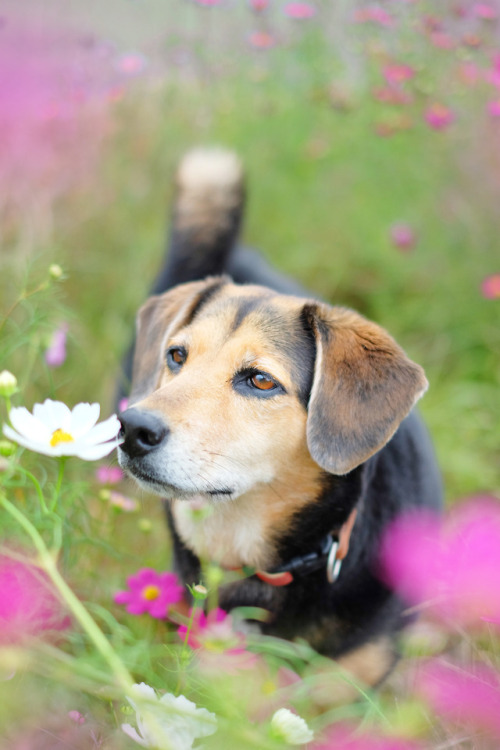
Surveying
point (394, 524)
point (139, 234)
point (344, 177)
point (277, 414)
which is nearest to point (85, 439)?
point (277, 414)

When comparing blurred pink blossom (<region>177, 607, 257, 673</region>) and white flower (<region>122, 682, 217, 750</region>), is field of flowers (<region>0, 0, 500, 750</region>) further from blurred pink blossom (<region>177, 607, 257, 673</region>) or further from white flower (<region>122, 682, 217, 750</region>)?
white flower (<region>122, 682, 217, 750</region>)

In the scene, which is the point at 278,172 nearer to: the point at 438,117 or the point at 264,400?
the point at 438,117

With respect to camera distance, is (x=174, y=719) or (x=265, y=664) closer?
(x=174, y=719)

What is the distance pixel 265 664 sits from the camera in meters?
2.12

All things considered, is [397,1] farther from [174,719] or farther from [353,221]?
[174,719]

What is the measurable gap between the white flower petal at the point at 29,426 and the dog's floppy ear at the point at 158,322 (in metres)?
1.29

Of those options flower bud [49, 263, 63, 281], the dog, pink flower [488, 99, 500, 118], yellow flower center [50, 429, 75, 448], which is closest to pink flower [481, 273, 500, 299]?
pink flower [488, 99, 500, 118]

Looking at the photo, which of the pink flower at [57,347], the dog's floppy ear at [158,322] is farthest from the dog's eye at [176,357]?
the pink flower at [57,347]

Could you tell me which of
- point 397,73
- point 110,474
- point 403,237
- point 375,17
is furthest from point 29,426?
point 375,17

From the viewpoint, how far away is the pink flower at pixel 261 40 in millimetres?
5074

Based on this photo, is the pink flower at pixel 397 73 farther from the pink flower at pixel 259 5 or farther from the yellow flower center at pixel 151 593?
the yellow flower center at pixel 151 593

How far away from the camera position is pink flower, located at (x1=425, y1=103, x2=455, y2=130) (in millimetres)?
4566

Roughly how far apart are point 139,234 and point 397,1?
2.67 m

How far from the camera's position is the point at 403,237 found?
4.76 m
